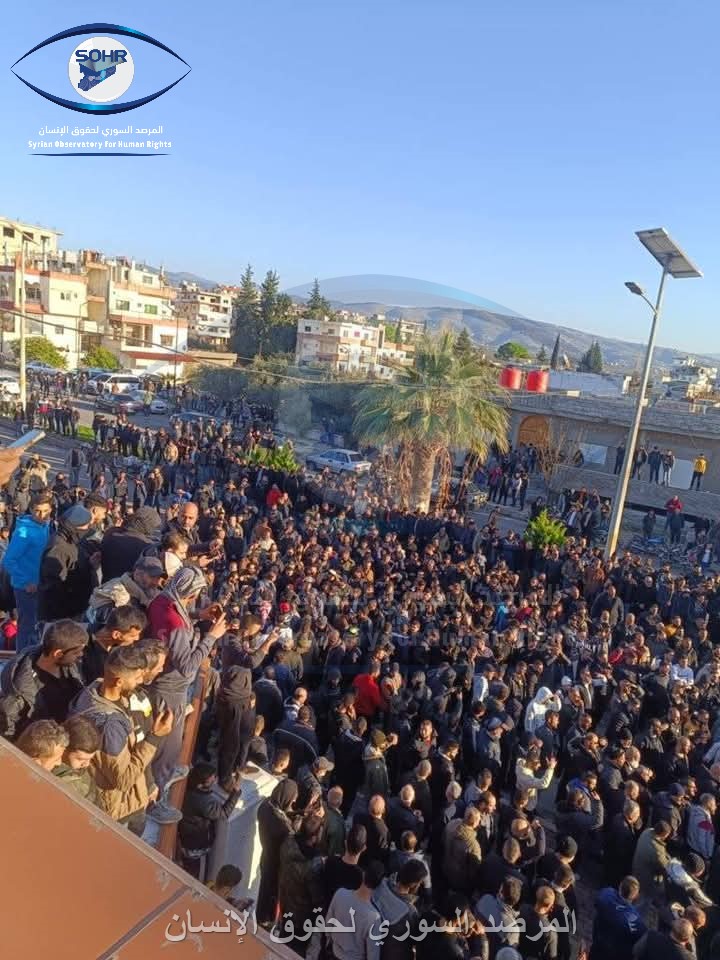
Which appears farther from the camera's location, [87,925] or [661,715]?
[661,715]

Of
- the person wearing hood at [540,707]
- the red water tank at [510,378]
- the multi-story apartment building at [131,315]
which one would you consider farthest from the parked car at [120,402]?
the person wearing hood at [540,707]

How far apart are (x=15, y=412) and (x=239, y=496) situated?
15.8 metres

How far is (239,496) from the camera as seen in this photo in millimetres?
13734

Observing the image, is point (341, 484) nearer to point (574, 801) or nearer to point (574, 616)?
point (574, 616)

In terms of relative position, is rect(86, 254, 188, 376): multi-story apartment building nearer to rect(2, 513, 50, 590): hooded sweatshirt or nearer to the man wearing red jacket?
the man wearing red jacket

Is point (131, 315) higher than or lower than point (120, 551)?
higher

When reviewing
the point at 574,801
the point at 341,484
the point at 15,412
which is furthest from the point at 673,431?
the point at 15,412

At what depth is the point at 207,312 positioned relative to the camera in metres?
75.1

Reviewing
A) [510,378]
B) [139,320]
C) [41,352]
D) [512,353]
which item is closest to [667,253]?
[510,378]

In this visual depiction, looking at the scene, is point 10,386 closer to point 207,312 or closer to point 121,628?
point 121,628

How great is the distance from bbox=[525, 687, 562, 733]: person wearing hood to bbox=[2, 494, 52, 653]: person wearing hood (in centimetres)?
452

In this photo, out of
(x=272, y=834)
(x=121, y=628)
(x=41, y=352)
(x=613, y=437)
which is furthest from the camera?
(x=41, y=352)

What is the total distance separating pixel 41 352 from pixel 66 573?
143 ft

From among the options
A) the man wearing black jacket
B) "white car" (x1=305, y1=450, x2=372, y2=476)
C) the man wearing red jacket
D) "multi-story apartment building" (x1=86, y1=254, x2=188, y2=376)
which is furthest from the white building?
the man wearing black jacket
